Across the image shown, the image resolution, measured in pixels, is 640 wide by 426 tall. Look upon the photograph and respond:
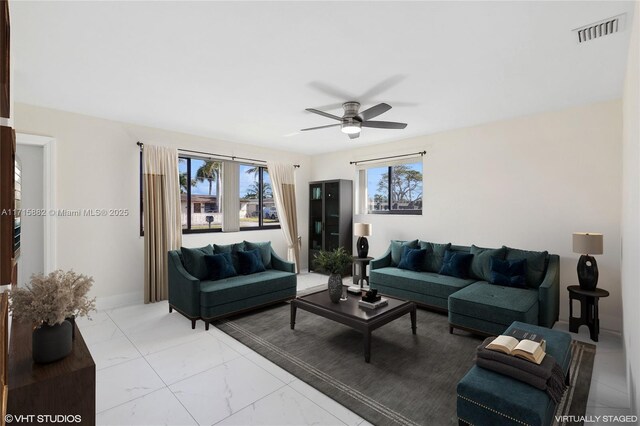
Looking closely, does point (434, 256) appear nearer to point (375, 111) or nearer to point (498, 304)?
point (498, 304)

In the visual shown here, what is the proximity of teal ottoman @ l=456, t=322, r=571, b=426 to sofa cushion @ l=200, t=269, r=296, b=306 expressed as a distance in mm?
2811

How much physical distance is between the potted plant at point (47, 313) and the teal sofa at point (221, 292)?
2.19 metres

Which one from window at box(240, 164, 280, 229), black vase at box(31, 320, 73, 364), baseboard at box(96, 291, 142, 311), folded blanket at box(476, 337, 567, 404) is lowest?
baseboard at box(96, 291, 142, 311)

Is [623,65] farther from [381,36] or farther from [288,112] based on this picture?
[288,112]

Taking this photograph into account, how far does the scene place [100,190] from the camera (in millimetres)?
4410

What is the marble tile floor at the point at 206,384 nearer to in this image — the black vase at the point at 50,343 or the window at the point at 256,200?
the black vase at the point at 50,343

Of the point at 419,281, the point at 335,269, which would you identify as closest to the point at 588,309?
the point at 419,281

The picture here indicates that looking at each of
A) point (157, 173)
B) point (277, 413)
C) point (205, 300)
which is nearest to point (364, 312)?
point (277, 413)

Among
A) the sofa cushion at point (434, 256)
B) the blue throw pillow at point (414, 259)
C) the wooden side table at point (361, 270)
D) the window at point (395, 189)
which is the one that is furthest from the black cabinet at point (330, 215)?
the sofa cushion at point (434, 256)

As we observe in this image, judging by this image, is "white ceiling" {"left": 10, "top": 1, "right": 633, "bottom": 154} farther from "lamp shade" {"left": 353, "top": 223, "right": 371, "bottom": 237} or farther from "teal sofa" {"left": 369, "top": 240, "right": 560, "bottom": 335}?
"lamp shade" {"left": 353, "top": 223, "right": 371, "bottom": 237}

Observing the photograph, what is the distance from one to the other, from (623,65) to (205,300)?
4796 millimetres

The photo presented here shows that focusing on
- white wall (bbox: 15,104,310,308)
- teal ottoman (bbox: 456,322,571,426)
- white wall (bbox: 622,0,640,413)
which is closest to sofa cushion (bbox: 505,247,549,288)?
white wall (bbox: 622,0,640,413)

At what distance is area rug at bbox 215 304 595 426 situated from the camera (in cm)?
232

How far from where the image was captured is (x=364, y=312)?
327 centimetres
